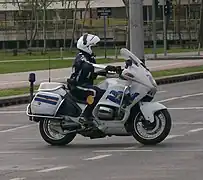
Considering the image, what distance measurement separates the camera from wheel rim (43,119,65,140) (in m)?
13.9

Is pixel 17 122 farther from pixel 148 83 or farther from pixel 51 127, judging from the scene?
pixel 148 83

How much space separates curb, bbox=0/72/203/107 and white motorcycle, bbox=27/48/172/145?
10.4 m

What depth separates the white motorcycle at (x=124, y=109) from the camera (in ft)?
43.6

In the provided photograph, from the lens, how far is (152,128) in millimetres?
13336

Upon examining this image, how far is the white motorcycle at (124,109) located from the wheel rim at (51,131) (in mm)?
175

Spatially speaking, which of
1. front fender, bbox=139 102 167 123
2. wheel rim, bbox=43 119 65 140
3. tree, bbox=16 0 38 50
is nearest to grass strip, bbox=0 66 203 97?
wheel rim, bbox=43 119 65 140

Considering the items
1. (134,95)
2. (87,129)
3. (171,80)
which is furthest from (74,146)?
(171,80)

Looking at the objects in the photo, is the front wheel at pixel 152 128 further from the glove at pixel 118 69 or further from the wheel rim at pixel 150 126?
the glove at pixel 118 69

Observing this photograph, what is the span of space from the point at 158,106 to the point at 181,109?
22.9ft

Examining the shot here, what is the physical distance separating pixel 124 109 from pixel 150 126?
1.76ft

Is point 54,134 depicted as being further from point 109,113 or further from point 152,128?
point 152,128

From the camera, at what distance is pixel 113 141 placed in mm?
14250

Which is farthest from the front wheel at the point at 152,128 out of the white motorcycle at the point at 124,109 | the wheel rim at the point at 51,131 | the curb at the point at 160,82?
the curb at the point at 160,82

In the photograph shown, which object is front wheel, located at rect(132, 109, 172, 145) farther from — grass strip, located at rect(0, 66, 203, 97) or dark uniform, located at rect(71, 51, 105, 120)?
grass strip, located at rect(0, 66, 203, 97)
